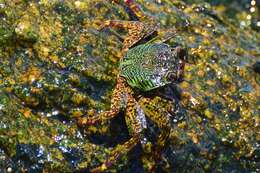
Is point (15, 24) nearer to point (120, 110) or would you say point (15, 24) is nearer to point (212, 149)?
point (120, 110)

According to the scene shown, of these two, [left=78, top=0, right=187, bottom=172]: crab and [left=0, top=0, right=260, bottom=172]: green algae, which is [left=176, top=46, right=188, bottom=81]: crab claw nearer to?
[left=78, top=0, right=187, bottom=172]: crab

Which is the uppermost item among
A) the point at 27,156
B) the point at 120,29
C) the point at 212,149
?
the point at 120,29

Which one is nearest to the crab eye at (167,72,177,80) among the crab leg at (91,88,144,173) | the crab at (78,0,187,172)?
the crab at (78,0,187,172)

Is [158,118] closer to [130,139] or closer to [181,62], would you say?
[130,139]

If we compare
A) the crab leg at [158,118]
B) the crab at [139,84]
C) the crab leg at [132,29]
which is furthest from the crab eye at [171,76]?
the crab leg at [132,29]

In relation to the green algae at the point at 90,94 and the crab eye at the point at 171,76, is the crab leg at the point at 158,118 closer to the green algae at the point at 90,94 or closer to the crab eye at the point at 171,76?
the green algae at the point at 90,94

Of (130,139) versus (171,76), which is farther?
(171,76)

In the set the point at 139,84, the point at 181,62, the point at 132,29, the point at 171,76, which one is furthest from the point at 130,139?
the point at 132,29

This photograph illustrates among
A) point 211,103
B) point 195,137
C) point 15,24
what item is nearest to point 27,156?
point 15,24
